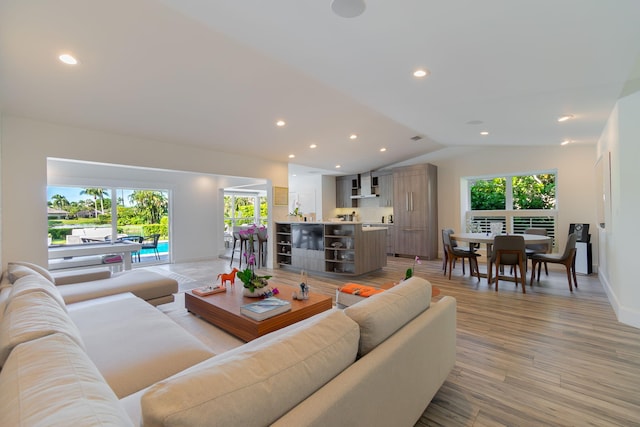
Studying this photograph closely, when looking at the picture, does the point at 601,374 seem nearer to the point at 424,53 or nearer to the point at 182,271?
the point at 424,53

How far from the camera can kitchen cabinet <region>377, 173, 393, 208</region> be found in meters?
8.27

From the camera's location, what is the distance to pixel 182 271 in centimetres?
630

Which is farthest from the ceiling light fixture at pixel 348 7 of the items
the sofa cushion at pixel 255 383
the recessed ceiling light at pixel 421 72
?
the sofa cushion at pixel 255 383

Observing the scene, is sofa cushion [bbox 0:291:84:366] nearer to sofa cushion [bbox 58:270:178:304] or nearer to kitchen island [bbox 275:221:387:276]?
sofa cushion [bbox 58:270:178:304]

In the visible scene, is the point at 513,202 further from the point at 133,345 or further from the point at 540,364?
the point at 133,345

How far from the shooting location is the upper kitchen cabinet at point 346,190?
9297 millimetres

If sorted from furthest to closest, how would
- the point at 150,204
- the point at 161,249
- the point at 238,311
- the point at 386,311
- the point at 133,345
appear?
the point at 161,249, the point at 150,204, the point at 238,311, the point at 133,345, the point at 386,311

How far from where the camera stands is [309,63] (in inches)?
113

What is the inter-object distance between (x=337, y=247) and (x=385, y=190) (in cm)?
354

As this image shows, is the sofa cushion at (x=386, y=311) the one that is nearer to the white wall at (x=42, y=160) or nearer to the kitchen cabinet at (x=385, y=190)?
the white wall at (x=42, y=160)

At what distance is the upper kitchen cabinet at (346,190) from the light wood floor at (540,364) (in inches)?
215

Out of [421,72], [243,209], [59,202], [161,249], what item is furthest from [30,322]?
[243,209]

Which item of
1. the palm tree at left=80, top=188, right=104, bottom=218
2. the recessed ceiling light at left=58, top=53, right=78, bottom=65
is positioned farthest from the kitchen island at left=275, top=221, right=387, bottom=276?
the palm tree at left=80, top=188, right=104, bottom=218

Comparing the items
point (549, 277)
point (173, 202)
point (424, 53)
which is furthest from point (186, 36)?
point (549, 277)
